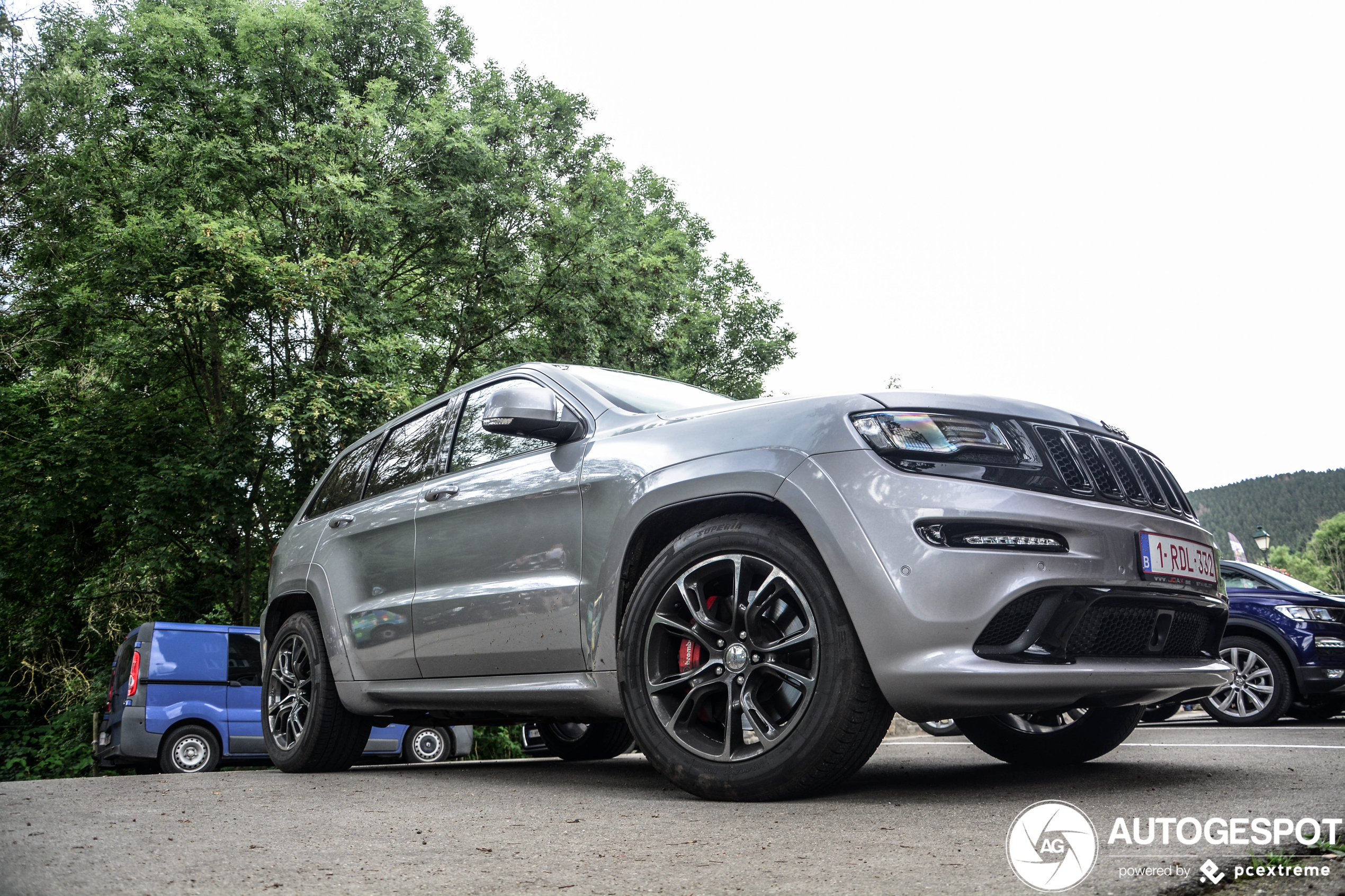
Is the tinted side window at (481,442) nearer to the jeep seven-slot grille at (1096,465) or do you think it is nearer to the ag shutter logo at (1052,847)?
the jeep seven-slot grille at (1096,465)

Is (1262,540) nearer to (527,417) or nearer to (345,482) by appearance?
(345,482)

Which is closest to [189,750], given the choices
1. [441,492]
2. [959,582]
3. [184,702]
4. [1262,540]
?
[184,702]

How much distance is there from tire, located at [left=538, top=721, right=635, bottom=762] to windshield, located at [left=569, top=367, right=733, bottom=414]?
2.35 metres

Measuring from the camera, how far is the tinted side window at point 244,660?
41.9 ft

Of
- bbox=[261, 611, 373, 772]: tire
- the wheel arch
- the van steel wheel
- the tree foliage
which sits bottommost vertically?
the van steel wheel

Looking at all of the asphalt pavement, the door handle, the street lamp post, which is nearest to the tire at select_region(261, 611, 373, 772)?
the asphalt pavement

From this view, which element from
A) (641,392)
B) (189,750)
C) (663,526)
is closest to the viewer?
(663,526)

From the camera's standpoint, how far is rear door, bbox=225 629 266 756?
1264 cm

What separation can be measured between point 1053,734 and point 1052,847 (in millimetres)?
2167

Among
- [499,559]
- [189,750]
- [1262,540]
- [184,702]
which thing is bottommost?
[189,750]

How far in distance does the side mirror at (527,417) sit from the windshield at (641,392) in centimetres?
23

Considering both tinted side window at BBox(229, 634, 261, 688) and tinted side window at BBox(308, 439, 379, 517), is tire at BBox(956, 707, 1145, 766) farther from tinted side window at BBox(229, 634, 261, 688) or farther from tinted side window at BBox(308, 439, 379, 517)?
tinted side window at BBox(229, 634, 261, 688)

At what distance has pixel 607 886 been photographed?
81.6 inches

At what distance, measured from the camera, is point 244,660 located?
42.3 feet
